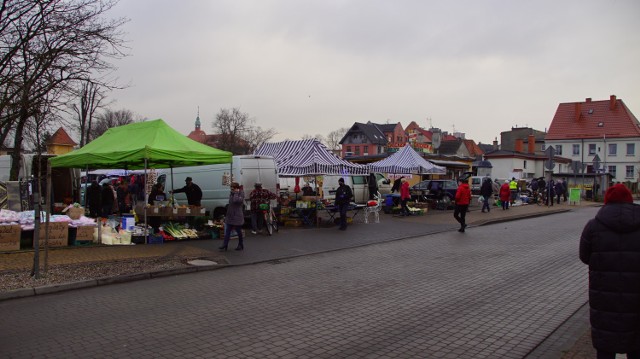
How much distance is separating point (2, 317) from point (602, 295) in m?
7.18

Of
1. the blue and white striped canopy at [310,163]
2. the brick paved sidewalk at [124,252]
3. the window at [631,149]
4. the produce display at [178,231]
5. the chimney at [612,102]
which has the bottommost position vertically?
the brick paved sidewalk at [124,252]

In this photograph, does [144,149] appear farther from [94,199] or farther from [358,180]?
[358,180]

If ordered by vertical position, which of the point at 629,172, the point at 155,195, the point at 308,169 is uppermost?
the point at 629,172

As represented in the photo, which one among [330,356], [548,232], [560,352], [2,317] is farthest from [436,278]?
[548,232]

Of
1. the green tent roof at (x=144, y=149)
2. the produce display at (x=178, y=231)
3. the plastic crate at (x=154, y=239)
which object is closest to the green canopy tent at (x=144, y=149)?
the green tent roof at (x=144, y=149)

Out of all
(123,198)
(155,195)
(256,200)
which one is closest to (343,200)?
(256,200)

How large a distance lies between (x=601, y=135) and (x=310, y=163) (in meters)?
63.5

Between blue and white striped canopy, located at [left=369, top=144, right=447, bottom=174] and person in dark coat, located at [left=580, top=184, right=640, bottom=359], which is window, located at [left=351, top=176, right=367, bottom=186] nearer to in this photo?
blue and white striped canopy, located at [left=369, top=144, right=447, bottom=174]

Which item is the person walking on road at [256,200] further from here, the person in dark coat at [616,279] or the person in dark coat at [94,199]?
the person in dark coat at [616,279]

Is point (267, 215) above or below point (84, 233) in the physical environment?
above

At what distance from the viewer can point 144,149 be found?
486 inches

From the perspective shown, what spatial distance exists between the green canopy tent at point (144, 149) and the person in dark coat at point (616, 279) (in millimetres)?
10870

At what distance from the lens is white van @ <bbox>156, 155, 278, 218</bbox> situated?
16.5 metres

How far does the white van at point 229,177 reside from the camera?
16531 mm
